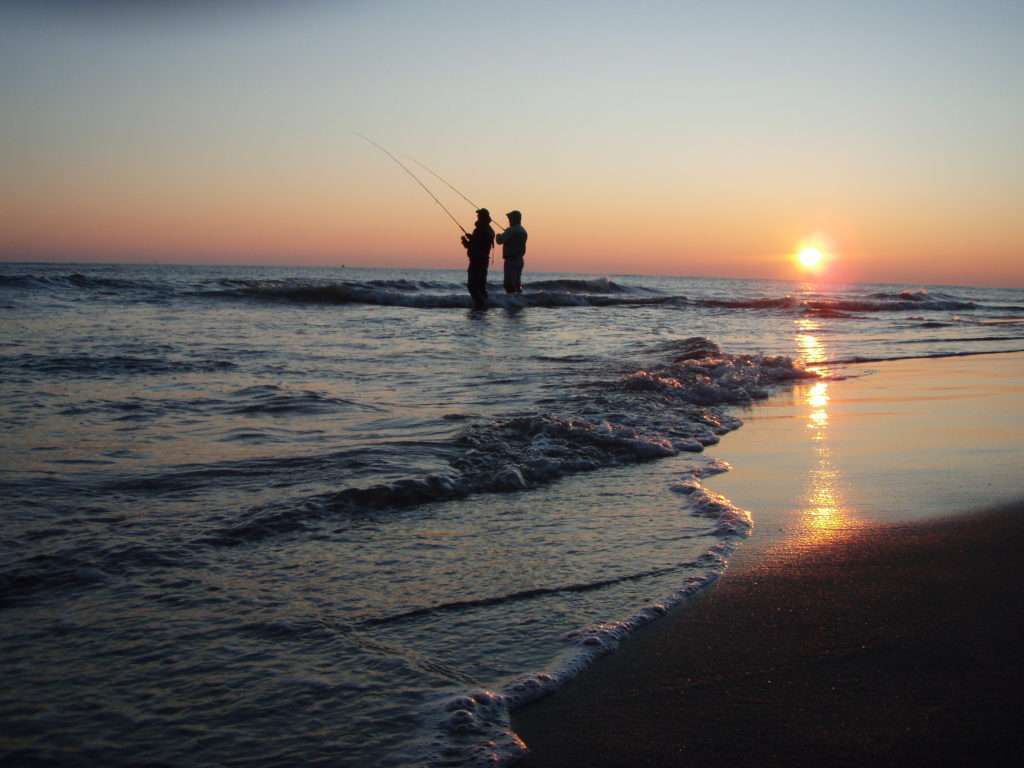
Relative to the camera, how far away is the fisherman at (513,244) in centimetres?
1997

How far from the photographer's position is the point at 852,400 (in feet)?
23.1

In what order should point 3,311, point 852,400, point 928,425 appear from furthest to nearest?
point 3,311 → point 852,400 → point 928,425

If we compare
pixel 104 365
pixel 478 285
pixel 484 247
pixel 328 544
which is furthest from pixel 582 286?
pixel 328 544

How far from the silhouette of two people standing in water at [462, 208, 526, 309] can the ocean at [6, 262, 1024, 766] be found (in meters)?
11.8

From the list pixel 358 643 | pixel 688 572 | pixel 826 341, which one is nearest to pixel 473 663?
pixel 358 643

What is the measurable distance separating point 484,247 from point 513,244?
808 mm

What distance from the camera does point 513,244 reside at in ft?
66.4

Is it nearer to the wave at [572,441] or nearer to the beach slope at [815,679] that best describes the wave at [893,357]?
the wave at [572,441]

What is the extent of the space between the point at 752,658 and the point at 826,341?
39.3ft

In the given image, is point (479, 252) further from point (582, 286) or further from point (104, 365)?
point (104, 365)

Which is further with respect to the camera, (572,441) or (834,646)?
(572,441)

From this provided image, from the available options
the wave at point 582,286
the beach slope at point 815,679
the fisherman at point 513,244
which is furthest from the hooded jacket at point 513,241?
the beach slope at point 815,679

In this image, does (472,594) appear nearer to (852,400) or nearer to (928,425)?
(928,425)

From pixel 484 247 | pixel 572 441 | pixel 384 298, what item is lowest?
pixel 572 441
